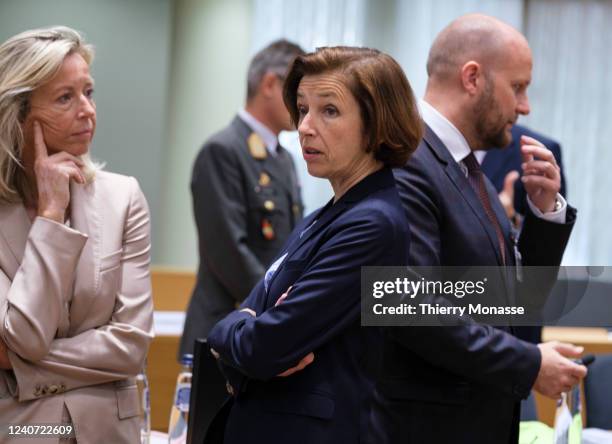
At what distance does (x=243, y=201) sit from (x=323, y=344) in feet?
5.91

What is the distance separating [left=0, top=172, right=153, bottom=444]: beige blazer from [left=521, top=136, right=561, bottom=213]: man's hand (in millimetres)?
968

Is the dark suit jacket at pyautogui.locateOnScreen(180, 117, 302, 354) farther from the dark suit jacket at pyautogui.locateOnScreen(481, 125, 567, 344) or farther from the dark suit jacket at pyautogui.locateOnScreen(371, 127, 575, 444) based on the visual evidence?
the dark suit jacket at pyautogui.locateOnScreen(371, 127, 575, 444)

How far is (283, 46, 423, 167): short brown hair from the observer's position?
1759 millimetres

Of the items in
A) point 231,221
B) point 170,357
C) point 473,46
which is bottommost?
point 170,357

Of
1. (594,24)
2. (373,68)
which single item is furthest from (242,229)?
(594,24)

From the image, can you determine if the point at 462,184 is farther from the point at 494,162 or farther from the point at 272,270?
the point at 494,162

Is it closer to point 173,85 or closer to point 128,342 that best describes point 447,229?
point 128,342

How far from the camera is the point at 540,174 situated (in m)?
2.38

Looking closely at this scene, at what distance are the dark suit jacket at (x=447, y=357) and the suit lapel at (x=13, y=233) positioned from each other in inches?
33.5

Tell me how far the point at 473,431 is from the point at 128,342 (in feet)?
2.60

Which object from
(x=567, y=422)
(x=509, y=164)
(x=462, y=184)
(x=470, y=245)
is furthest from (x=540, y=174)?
(x=509, y=164)

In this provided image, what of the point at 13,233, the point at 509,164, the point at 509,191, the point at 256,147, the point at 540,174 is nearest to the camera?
the point at 13,233

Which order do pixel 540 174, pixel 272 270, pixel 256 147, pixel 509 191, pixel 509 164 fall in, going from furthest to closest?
1. pixel 256 147
2. pixel 509 164
3. pixel 509 191
4. pixel 540 174
5. pixel 272 270

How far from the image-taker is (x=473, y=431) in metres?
2.03
